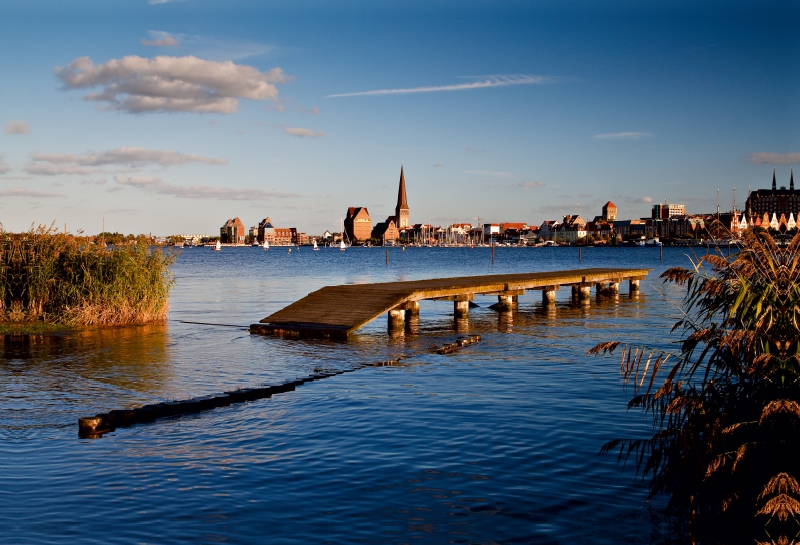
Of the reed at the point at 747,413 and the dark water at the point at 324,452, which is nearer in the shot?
the reed at the point at 747,413

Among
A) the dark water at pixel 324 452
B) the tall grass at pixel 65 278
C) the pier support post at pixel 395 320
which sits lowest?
the dark water at pixel 324 452

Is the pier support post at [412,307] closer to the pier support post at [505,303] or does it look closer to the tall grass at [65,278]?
the pier support post at [505,303]

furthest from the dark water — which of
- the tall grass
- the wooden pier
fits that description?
the tall grass

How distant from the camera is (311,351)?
20.2 m

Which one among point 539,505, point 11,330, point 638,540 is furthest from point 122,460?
point 11,330

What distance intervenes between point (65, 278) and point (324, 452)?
17268mm

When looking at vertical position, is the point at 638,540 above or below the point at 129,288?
below

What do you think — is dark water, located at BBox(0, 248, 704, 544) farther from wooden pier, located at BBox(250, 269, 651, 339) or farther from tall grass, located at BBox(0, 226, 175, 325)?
tall grass, located at BBox(0, 226, 175, 325)

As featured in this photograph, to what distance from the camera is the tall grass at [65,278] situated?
23969 millimetres

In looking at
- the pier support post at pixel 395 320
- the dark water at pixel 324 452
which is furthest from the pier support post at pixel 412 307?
the dark water at pixel 324 452

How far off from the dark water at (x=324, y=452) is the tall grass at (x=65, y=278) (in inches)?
162

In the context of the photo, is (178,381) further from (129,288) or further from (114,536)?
(129,288)

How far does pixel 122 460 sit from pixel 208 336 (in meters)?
14.1

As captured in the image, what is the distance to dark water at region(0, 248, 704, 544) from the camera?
786cm
